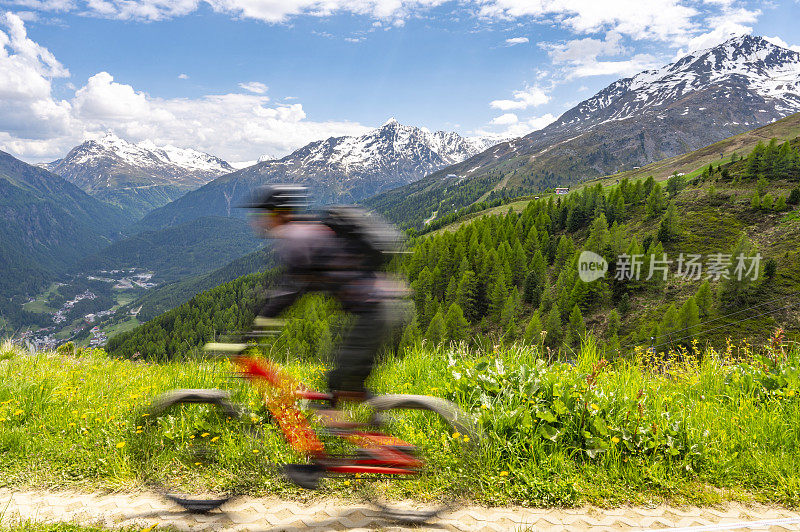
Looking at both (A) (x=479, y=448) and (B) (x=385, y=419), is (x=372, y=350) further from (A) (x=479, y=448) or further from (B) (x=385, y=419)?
(A) (x=479, y=448)

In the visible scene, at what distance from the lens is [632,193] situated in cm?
11050

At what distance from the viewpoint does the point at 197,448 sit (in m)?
4.59

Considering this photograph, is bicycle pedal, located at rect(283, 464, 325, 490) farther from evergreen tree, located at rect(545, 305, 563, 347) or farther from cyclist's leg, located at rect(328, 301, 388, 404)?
evergreen tree, located at rect(545, 305, 563, 347)

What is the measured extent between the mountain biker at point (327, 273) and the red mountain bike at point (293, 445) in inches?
25.0

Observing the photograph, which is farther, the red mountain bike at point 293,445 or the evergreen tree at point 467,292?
the evergreen tree at point 467,292

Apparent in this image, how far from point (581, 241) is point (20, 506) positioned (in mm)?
114202

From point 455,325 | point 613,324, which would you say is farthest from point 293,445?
point 613,324

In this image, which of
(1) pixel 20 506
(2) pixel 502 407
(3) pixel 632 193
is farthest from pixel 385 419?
(3) pixel 632 193

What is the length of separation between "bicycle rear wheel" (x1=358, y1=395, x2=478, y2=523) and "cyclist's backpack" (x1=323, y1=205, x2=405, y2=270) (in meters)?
1.65

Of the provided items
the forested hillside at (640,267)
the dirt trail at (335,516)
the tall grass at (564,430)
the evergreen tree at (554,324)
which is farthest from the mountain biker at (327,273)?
the evergreen tree at (554,324)

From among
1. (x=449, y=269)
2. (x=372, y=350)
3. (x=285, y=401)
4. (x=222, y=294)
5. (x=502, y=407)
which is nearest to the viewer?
(x=372, y=350)

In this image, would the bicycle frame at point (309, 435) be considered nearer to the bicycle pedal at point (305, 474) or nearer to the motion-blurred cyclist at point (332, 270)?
the bicycle pedal at point (305, 474)

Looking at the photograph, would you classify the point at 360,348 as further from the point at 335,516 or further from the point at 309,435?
the point at 335,516

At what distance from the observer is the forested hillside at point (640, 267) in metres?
66.4
